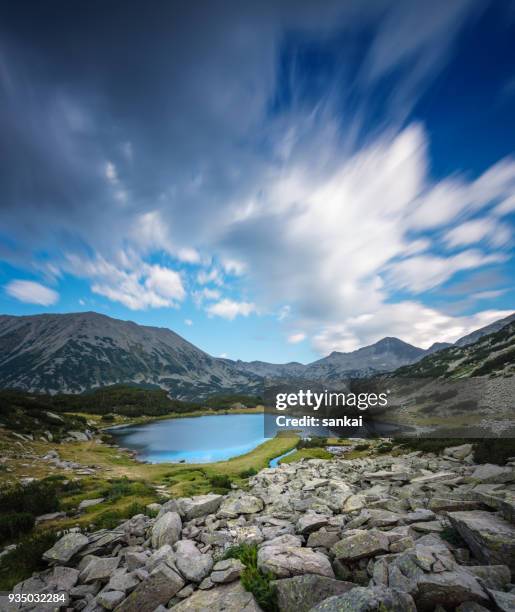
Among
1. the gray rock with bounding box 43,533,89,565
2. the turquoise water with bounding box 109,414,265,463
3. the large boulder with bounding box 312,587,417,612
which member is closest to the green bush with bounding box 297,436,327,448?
the turquoise water with bounding box 109,414,265,463

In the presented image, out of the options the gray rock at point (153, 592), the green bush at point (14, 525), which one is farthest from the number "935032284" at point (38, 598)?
the green bush at point (14, 525)

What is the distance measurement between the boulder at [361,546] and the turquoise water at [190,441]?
171 feet

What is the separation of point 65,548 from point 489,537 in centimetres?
1666

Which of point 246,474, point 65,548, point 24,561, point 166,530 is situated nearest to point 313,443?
point 246,474

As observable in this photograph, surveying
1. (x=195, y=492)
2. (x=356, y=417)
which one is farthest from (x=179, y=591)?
(x=356, y=417)

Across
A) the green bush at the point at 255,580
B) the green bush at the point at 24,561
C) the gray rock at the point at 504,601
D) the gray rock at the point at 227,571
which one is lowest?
the green bush at the point at 24,561

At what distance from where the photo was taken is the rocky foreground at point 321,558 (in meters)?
6.64

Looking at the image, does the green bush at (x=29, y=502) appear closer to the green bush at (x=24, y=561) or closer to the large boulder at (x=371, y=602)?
the green bush at (x=24, y=561)

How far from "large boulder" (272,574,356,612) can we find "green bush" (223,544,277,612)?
31 centimetres

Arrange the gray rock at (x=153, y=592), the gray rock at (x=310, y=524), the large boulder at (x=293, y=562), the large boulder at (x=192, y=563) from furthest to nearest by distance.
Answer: the gray rock at (x=310, y=524), the large boulder at (x=192, y=563), the gray rock at (x=153, y=592), the large boulder at (x=293, y=562)

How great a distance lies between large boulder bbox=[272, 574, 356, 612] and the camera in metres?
7.47

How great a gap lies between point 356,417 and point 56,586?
282 feet

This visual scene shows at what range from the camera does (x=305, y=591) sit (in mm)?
7637

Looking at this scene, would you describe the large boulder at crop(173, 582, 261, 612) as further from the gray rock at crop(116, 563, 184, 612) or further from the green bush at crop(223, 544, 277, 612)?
the gray rock at crop(116, 563, 184, 612)
